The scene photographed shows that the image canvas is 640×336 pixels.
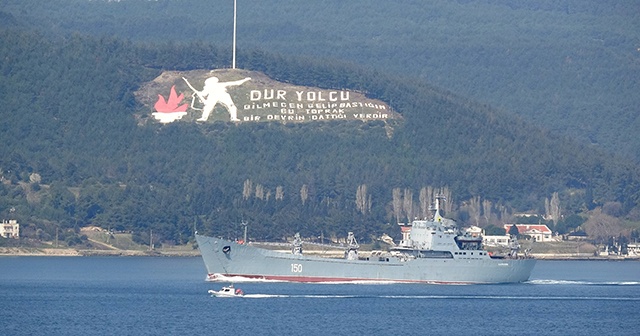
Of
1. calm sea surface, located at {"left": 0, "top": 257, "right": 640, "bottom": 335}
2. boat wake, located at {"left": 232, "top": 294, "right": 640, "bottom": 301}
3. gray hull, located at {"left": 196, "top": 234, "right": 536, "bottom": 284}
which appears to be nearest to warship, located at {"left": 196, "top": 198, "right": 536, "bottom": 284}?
gray hull, located at {"left": 196, "top": 234, "right": 536, "bottom": 284}

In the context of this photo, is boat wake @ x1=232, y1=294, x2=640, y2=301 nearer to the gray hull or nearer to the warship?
the warship

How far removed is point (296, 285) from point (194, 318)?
85.9 feet

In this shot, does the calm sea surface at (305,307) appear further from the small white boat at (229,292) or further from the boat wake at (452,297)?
the small white boat at (229,292)

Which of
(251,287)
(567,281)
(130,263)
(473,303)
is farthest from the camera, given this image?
(130,263)

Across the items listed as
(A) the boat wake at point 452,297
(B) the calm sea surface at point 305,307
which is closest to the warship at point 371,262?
(B) the calm sea surface at point 305,307

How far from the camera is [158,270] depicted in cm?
16388

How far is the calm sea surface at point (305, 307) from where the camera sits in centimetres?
10419

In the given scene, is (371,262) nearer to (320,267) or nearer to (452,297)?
(320,267)

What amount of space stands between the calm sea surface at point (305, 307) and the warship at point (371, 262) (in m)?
1.41

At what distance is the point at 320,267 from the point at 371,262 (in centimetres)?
434

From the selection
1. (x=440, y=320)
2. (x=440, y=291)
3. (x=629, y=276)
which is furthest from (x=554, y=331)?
(x=629, y=276)

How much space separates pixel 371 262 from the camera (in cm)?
13525

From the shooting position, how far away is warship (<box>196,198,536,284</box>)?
134 m

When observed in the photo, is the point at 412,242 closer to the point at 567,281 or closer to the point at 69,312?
the point at 567,281
